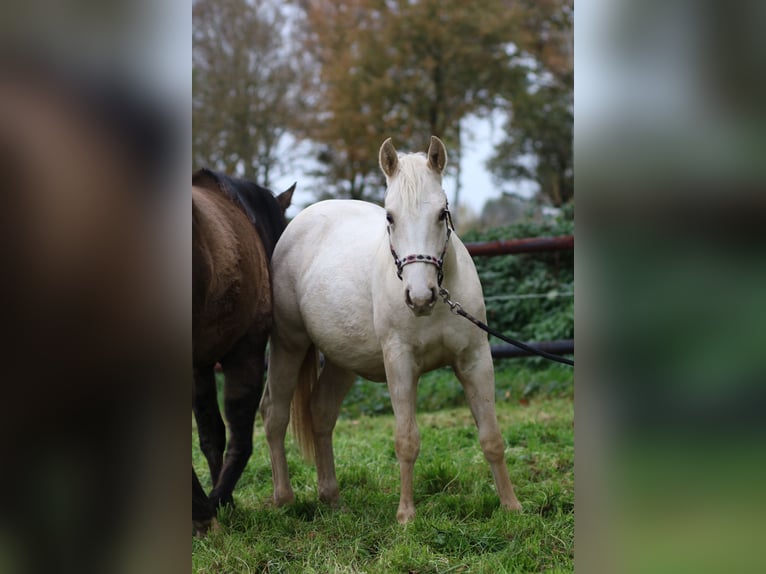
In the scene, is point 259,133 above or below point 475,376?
above

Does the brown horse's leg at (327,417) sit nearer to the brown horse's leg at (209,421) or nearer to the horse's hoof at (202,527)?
the brown horse's leg at (209,421)

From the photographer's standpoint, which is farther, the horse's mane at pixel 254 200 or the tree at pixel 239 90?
the tree at pixel 239 90

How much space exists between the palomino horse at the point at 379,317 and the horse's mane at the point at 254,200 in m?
0.19

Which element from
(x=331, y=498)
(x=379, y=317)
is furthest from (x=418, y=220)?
(x=331, y=498)

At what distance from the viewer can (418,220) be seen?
10.6 ft

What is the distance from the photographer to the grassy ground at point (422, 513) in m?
2.95

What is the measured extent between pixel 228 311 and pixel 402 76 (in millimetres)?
11184

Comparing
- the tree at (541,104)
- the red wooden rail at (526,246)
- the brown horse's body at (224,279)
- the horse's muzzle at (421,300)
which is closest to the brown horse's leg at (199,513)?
the brown horse's body at (224,279)

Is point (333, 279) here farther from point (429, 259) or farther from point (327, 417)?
point (429, 259)
